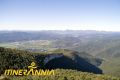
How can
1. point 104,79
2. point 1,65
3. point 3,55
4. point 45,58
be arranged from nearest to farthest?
point 104,79
point 1,65
point 3,55
point 45,58

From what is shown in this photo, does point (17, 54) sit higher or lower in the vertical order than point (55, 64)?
higher

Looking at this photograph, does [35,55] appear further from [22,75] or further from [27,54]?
[22,75]

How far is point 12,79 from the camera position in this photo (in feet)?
297

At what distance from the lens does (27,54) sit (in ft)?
467

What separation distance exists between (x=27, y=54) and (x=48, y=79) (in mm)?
50038

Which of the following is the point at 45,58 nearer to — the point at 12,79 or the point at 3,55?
the point at 3,55

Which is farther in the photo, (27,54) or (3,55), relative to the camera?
(27,54)

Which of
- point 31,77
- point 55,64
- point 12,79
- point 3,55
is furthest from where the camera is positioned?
point 55,64

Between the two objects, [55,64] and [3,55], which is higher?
[3,55]

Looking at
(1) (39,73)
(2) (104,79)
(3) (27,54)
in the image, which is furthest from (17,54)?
(2) (104,79)

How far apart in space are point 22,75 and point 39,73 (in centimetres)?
844

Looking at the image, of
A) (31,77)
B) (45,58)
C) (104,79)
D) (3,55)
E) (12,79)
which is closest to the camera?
(12,79)

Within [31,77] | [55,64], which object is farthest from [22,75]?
[55,64]

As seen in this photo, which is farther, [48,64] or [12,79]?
[48,64]
